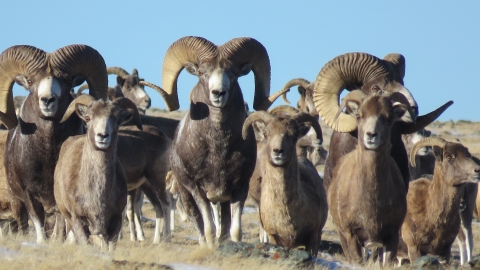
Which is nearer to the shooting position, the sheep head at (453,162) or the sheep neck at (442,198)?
the sheep neck at (442,198)

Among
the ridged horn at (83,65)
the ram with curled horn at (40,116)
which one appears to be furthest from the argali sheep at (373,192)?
the ridged horn at (83,65)

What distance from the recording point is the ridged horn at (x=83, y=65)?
18156 mm

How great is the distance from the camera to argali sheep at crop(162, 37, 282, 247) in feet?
55.6

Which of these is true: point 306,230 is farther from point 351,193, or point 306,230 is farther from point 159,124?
point 159,124

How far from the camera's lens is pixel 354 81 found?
718 inches

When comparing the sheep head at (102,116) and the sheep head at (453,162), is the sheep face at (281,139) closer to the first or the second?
the sheep head at (102,116)

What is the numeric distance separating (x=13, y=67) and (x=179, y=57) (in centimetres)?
258

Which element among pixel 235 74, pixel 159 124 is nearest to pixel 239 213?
pixel 235 74

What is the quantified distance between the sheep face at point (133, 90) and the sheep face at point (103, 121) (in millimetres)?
12408

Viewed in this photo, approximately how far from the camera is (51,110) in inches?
694

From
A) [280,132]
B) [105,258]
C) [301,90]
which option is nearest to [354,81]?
[280,132]

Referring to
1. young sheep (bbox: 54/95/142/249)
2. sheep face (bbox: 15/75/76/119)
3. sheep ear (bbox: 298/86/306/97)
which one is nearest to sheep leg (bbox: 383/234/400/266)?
young sheep (bbox: 54/95/142/249)

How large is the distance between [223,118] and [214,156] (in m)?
0.56

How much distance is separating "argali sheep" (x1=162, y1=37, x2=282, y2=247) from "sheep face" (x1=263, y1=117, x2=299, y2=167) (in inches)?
38.8
